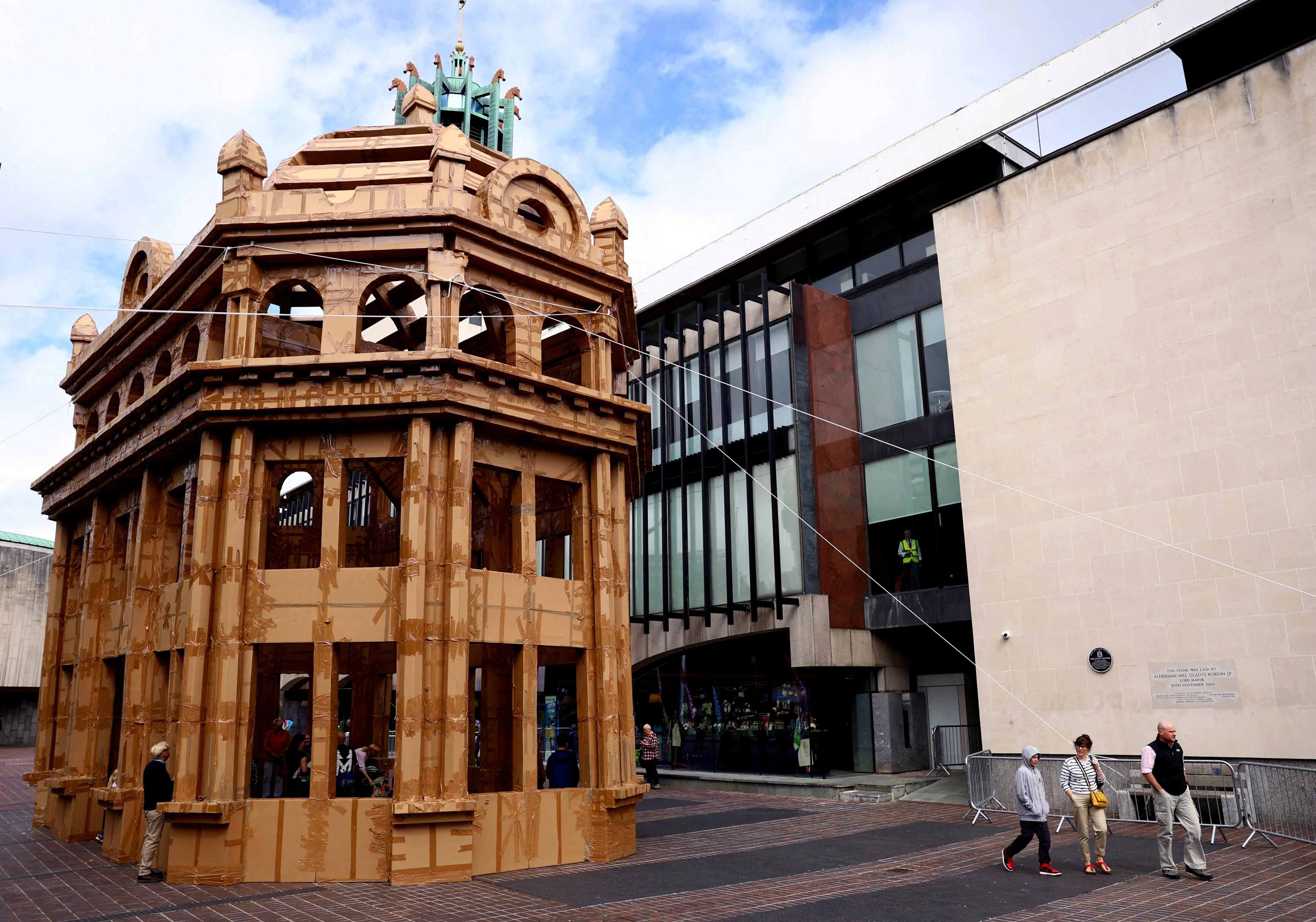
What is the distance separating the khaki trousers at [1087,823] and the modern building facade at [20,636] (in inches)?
2000

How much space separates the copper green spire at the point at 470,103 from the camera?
75.6 ft

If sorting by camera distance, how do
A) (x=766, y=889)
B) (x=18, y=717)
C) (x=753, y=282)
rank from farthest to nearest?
1. (x=18, y=717)
2. (x=753, y=282)
3. (x=766, y=889)

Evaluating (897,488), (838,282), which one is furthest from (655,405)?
(897,488)

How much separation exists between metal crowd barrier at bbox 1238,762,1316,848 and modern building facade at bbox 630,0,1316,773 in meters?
1.69

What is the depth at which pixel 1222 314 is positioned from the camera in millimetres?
18609

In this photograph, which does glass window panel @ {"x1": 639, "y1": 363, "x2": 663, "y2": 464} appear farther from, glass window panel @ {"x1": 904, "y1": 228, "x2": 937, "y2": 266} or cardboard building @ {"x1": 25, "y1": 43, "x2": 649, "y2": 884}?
cardboard building @ {"x1": 25, "y1": 43, "x2": 649, "y2": 884}

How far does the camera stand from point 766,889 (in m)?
12.4

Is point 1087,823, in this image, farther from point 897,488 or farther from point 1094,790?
point 897,488

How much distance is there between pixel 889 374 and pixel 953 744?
10.0 meters

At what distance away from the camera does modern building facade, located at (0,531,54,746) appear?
160ft

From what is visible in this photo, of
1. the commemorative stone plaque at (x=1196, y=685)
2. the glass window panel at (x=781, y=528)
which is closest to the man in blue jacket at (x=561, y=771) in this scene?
the glass window panel at (x=781, y=528)

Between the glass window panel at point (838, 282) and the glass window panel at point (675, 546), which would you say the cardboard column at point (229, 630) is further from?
the glass window panel at point (838, 282)

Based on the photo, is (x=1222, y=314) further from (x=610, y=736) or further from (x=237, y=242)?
(x=237, y=242)

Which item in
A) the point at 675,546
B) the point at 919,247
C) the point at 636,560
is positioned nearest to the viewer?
the point at 919,247
